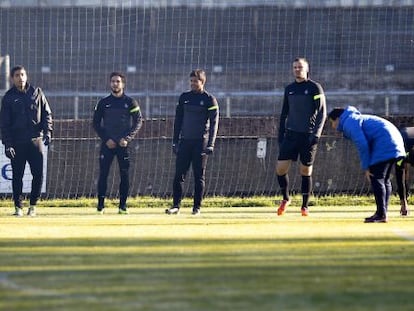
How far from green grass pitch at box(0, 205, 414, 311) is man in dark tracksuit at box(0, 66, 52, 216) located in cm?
205

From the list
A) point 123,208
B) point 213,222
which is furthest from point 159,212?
point 213,222

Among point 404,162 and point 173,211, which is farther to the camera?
point 404,162

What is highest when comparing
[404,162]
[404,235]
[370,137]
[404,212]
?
[370,137]

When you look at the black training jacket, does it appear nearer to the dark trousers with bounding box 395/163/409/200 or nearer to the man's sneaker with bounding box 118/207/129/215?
the man's sneaker with bounding box 118/207/129/215

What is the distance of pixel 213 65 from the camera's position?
18062mm

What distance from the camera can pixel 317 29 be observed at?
18547 mm

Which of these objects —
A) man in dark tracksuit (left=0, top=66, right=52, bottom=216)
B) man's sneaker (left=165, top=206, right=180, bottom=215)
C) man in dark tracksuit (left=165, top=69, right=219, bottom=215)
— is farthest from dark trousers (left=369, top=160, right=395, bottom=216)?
man in dark tracksuit (left=0, top=66, right=52, bottom=216)

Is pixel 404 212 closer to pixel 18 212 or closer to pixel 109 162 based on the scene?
pixel 109 162

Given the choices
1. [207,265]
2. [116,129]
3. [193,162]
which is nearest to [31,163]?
[116,129]

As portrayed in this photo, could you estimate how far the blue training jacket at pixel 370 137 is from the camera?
1186cm

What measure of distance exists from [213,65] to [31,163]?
15.6 feet

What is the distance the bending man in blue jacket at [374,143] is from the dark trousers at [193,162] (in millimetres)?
2445

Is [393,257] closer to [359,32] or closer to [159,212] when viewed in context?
[159,212]

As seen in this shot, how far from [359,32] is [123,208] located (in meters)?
5.82
